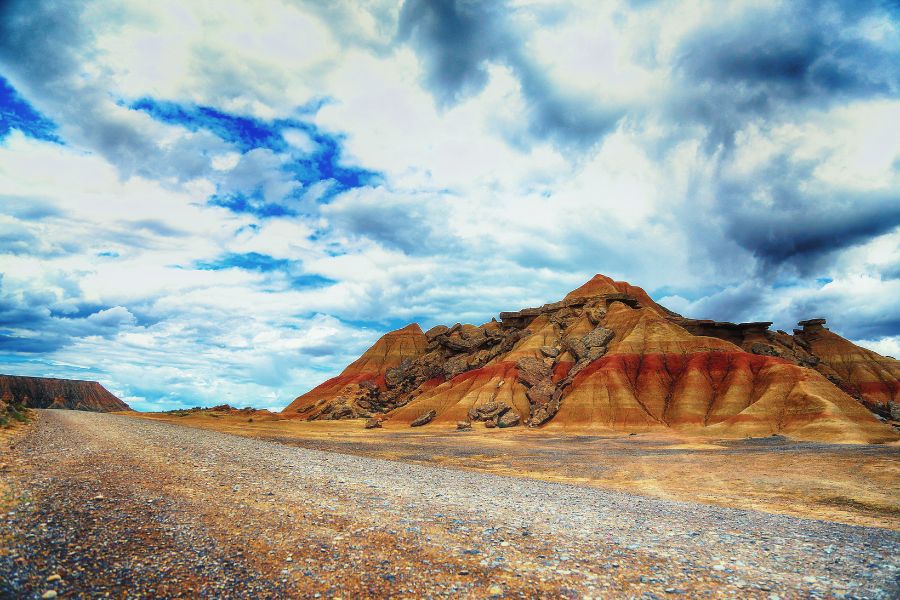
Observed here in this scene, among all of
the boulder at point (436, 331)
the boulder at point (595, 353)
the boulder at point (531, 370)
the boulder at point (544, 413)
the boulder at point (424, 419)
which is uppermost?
the boulder at point (436, 331)

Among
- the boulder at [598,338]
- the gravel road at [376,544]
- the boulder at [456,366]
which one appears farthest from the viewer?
the boulder at [456,366]

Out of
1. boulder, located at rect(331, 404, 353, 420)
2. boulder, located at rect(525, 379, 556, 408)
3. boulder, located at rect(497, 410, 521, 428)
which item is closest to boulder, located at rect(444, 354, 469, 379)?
boulder, located at rect(331, 404, 353, 420)

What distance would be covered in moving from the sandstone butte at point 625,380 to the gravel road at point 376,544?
55.1 meters

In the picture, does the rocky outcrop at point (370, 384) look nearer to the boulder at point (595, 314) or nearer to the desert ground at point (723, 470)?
the boulder at point (595, 314)

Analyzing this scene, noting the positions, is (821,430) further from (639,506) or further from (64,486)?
(64,486)

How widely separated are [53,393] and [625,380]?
22020 centimetres

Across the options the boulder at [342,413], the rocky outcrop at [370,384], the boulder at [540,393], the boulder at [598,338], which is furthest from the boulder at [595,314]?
the boulder at [342,413]

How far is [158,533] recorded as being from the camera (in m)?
10.7

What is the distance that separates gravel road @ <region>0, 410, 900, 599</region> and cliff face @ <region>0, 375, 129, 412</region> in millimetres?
201812

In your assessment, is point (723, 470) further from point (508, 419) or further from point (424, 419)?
point (424, 419)

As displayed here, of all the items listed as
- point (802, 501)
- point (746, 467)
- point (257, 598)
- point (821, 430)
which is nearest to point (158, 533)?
point (257, 598)

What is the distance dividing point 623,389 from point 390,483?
72.2 meters

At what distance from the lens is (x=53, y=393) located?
179500 millimetres

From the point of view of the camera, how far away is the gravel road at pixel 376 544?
857 centimetres
